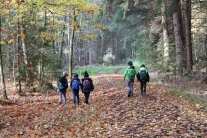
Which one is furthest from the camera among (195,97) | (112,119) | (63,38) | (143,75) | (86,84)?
(63,38)

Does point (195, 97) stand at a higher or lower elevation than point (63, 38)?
lower

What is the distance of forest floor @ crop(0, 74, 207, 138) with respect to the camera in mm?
5496

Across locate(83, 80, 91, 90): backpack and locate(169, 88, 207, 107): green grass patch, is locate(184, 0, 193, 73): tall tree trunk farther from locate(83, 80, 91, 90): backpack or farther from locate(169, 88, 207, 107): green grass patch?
locate(83, 80, 91, 90): backpack

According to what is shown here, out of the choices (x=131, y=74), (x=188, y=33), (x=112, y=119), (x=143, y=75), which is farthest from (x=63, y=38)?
(x=112, y=119)

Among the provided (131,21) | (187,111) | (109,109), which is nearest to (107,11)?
(131,21)

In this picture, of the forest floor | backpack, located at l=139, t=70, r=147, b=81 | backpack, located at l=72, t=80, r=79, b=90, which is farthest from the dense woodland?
backpack, located at l=139, t=70, r=147, b=81

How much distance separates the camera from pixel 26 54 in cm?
1181

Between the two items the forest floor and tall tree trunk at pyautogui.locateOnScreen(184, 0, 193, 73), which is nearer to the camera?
the forest floor

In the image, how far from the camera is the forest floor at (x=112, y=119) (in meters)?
5.50

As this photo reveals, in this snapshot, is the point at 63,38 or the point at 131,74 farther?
the point at 63,38

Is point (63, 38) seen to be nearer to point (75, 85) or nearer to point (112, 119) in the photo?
point (75, 85)

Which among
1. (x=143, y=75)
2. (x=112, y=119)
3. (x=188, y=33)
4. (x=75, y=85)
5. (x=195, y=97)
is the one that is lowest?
(x=112, y=119)

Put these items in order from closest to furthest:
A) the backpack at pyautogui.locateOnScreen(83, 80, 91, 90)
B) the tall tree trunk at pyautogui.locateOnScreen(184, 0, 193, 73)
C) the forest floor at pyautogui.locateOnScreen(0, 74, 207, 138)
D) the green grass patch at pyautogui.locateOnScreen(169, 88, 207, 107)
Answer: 1. the forest floor at pyautogui.locateOnScreen(0, 74, 207, 138)
2. the green grass patch at pyautogui.locateOnScreen(169, 88, 207, 107)
3. the backpack at pyautogui.locateOnScreen(83, 80, 91, 90)
4. the tall tree trunk at pyautogui.locateOnScreen(184, 0, 193, 73)

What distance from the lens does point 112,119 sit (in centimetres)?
693
